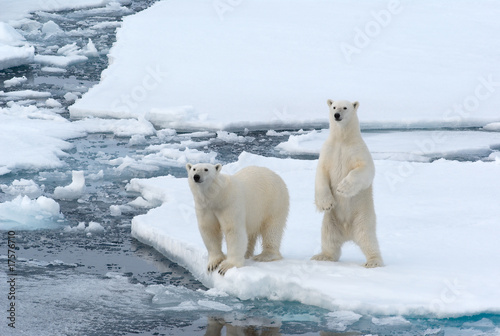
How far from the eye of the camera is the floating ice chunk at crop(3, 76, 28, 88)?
1142cm

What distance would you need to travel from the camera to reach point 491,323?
4.00 metres

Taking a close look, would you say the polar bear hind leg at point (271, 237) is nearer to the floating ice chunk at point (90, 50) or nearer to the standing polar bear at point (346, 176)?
the standing polar bear at point (346, 176)

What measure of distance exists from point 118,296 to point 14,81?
7.80 metres

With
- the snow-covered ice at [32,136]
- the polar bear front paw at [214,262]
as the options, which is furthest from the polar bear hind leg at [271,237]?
the snow-covered ice at [32,136]

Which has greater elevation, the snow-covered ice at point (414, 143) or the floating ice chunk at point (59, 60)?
the floating ice chunk at point (59, 60)

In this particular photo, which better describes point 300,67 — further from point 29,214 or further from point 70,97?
point 29,214

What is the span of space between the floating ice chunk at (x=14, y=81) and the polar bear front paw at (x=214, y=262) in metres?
7.72

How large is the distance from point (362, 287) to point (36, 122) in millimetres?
6020

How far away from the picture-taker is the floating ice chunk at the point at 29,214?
5934 mm

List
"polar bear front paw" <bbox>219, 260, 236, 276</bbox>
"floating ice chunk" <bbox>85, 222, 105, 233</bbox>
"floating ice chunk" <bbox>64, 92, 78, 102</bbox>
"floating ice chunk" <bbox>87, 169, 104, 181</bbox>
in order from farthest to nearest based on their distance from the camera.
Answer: "floating ice chunk" <bbox>64, 92, 78, 102</bbox>
"floating ice chunk" <bbox>87, 169, 104, 181</bbox>
"floating ice chunk" <bbox>85, 222, 105, 233</bbox>
"polar bear front paw" <bbox>219, 260, 236, 276</bbox>

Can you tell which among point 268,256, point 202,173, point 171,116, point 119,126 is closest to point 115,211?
point 268,256

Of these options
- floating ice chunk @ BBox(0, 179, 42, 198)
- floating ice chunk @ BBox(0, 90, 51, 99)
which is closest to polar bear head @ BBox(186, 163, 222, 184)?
floating ice chunk @ BBox(0, 179, 42, 198)

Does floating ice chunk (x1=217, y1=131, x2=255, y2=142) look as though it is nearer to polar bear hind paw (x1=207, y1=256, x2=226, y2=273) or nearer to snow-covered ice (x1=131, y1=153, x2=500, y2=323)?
snow-covered ice (x1=131, y1=153, x2=500, y2=323)

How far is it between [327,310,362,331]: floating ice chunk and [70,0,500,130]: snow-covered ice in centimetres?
534
